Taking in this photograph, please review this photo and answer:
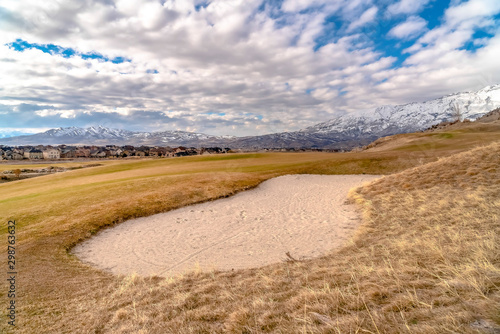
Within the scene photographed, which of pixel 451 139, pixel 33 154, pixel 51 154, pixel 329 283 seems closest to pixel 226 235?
pixel 329 283

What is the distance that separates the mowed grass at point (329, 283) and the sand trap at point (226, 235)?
5.19 ft

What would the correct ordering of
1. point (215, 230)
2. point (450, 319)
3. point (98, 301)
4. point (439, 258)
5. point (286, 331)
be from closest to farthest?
point (450, 319)
point (286, 331)
point (439, 258)
point (98, 301)
point (215, 230)

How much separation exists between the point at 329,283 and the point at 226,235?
412 inches

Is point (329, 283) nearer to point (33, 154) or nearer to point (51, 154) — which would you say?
point (51, 154)

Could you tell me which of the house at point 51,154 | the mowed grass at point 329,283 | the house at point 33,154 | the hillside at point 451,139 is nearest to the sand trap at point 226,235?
the mowed grass at point 329,283

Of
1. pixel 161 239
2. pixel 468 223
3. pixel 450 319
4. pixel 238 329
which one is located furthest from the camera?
pixel 161 239

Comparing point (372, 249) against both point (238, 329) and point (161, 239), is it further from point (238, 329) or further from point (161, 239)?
point (161, 239)

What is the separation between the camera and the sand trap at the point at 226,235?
12.2 metres

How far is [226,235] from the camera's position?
15.9 metres

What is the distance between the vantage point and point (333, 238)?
14102mm

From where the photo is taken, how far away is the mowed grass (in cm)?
431

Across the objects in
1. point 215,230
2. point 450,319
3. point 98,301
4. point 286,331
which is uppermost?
point 450,319

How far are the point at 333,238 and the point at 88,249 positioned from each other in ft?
48.6

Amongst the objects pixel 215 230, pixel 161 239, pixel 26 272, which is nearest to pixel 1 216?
pixel 26 272
